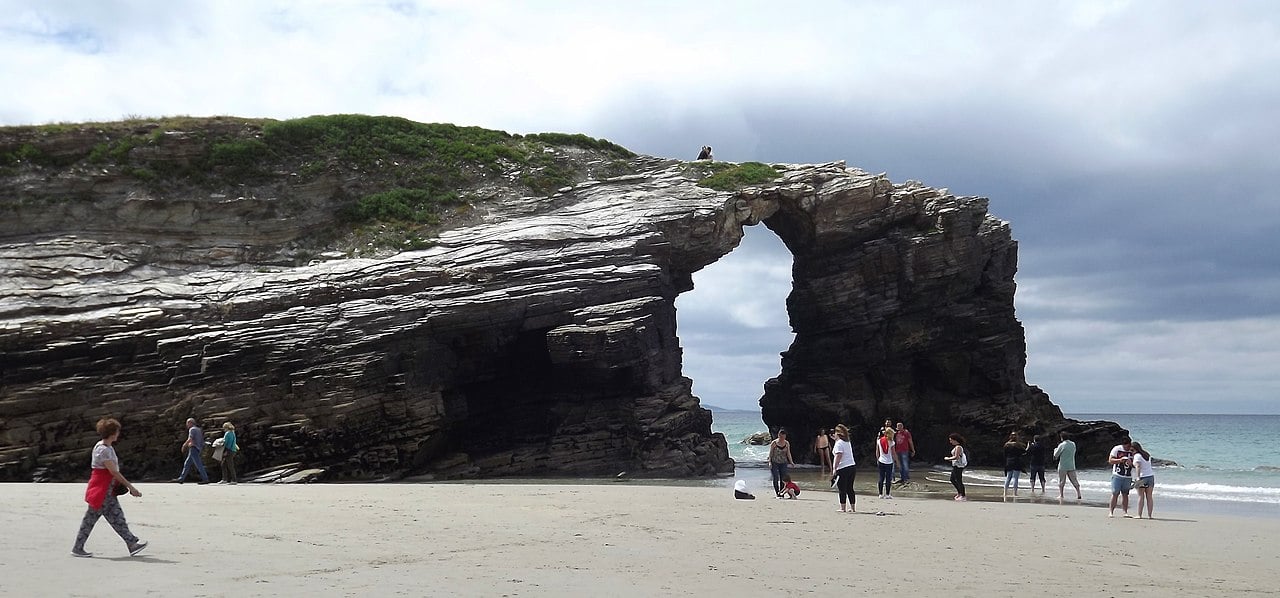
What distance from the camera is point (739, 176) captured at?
3703cm

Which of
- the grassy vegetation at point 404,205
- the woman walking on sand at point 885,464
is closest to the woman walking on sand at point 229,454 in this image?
the grassy vegetation at point 404,205

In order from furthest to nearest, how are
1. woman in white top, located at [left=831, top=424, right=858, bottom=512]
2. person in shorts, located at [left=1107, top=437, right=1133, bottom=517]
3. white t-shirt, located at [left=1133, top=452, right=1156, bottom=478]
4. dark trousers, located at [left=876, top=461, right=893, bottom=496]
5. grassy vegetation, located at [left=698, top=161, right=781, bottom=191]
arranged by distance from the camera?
grassy vegetation, located at [left=698, top=161, right=781, bottom=191] < dark trousers, located at [left=876, top=461, right=893, bottom=496] < person in shorts, located at [left=1107, top=437, right=1133, bottom=517] < white t-shirt, located at [left=1133, top=452, right=1156, bottom=478] < woman in white top, located at [left=831, top=424, right=858, bottom=512]

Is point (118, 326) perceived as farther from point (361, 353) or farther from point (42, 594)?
point (42, 594)

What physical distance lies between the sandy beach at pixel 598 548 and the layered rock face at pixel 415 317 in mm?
7748

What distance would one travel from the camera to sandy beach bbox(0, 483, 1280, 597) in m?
9.01

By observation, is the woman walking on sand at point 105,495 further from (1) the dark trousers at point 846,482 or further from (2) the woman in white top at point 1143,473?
(2) the woman in white top at point 1143,473

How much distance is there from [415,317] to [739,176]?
14.4 meters

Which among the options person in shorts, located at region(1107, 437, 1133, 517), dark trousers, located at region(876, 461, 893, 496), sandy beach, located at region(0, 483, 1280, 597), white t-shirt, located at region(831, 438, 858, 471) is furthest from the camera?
dark trousers, located at region(876, 461, 893, 496)

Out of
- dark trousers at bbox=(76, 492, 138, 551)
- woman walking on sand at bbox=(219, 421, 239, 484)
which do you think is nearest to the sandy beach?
dark trousers at bbox=(76, 492, 138, 551)

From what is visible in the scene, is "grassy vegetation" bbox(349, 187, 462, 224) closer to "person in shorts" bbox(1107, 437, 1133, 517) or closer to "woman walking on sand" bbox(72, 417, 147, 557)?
"person in shorts" bbox(1107, 437, 1133, 517)

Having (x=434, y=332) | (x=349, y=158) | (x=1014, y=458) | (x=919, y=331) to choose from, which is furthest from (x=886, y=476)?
(x=349, y=158)

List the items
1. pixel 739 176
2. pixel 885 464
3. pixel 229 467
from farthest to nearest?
pixel 739 176 < pixel 229 467 < pixel 885 464

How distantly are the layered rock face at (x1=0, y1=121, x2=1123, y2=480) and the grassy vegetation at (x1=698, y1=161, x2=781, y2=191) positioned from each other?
2.14 ft

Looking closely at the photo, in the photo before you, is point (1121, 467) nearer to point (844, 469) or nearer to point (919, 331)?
point (844, 469)
